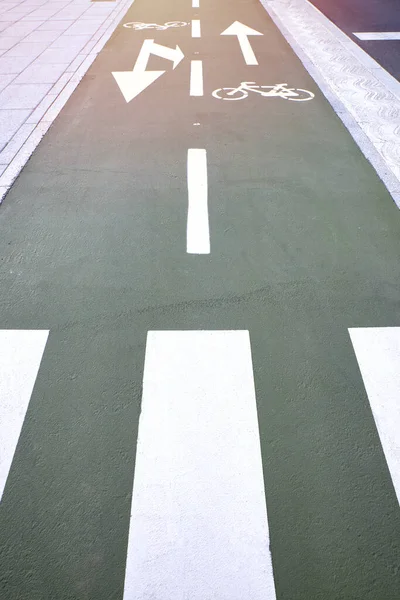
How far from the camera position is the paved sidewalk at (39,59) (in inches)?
268

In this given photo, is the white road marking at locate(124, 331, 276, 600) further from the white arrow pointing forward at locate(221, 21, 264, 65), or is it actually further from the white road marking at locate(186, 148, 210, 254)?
the white arrow pointing forward at locate(221, 21, 264, 65)

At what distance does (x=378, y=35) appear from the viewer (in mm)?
11531

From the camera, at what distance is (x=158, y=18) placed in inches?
525

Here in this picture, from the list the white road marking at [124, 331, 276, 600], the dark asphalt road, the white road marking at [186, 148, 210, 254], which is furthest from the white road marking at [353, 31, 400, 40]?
the white road marking at [124, 331, 276, 600]

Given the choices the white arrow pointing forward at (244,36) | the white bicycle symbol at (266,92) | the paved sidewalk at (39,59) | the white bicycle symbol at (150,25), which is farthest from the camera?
the white bicycle symbol at (150,25)

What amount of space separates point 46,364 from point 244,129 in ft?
16.7

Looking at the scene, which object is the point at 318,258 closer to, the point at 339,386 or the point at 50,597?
the point at 339,386

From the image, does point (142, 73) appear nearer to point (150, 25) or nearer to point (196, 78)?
point (196, 78)

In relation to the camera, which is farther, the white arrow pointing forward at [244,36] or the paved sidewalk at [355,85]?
the white arrow pointing forward at [244,36]

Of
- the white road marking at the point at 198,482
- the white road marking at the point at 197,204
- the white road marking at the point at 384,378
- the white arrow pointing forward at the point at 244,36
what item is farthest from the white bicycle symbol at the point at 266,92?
the white road marking at the point at 198,482

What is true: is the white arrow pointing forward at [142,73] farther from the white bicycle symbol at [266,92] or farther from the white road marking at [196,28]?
the white bicycle symbol at [266,92]

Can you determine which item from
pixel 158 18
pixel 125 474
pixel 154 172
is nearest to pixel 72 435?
pixel 125 474

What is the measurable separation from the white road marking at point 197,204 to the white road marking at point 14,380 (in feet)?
5.88

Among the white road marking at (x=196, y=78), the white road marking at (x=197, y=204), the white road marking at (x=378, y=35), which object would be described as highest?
the white road marking at (x=378, y=35)
